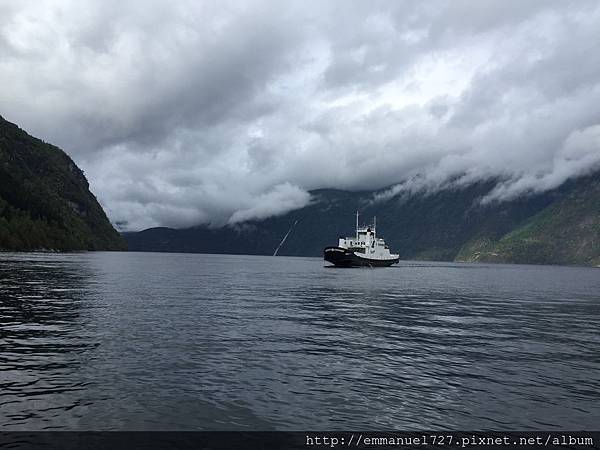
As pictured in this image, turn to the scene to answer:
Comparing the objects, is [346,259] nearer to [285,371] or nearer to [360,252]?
[360,252]

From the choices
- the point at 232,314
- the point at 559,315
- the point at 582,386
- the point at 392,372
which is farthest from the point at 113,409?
the point at 559,315

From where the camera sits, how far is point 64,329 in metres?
30.4

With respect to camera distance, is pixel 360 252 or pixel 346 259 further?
pixel 360 252

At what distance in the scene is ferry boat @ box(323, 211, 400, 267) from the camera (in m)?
175

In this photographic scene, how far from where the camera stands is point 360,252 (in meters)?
183

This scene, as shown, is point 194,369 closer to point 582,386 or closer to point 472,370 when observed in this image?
point 472,370

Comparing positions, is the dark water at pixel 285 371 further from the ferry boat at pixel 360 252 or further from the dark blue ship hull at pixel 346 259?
the ferry boat at pixel 360 252

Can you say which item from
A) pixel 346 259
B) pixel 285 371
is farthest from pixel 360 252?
pixel 285 371

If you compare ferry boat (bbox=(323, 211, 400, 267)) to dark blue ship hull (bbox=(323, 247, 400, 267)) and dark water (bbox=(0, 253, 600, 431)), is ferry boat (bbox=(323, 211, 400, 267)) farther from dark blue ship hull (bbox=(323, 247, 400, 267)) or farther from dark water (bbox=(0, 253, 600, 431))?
dark water (bbox=(0, 253, 600, 431))

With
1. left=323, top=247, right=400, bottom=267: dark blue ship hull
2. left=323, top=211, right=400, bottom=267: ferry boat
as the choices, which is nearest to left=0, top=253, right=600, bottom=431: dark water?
left=323, top=247, right=400, bottom=267: dark blue ship hull

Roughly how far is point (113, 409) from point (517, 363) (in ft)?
66.4

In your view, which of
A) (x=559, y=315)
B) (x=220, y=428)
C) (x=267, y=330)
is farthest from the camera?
(x=559, y=315)

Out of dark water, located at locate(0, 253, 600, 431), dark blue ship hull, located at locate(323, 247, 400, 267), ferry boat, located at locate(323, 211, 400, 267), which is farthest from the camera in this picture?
ferry boat, located at locate(323, 211, 400, 267)
